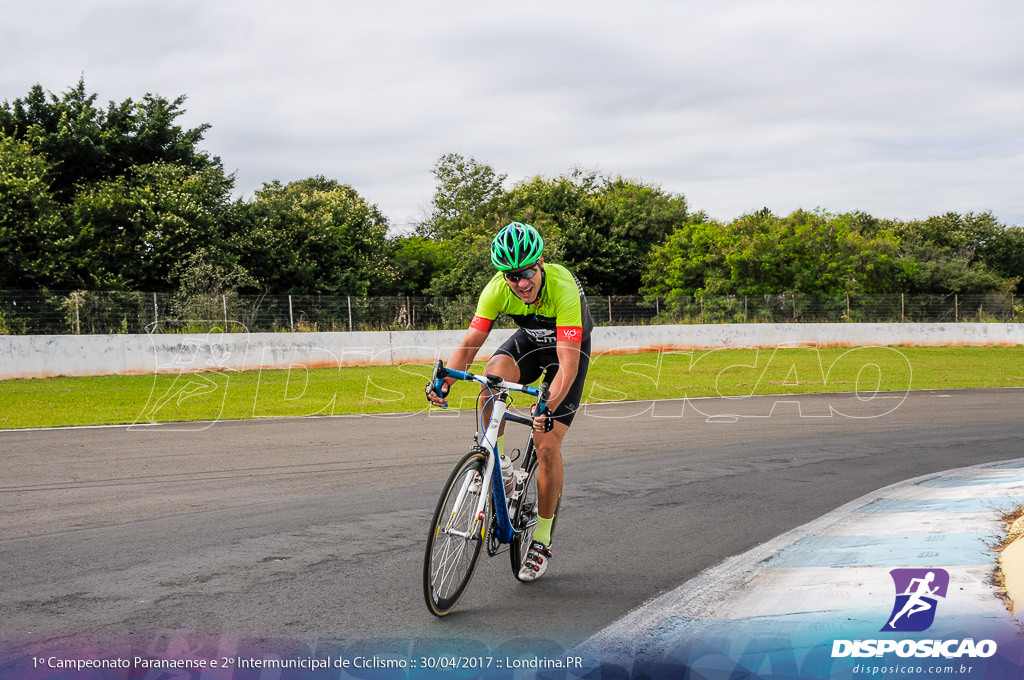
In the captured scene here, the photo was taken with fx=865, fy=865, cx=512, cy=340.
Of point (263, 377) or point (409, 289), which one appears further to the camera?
point (409, 289)

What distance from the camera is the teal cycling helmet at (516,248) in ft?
15.0

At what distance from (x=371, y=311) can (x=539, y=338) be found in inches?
909

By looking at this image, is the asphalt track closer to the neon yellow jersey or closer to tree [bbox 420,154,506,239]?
the neon yellow jersey

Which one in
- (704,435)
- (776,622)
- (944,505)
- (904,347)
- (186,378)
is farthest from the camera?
(904,347)

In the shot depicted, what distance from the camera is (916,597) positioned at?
4043mm

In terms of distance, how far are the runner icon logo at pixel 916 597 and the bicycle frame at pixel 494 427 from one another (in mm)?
1901

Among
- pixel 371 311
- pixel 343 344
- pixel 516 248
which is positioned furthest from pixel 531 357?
pixel 371 311

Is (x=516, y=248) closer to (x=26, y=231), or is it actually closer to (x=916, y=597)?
(x=916, y=597)

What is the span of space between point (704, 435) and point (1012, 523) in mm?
6159

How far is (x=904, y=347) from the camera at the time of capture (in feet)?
112

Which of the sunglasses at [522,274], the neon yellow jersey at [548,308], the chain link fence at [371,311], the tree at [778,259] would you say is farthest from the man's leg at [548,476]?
the tree at [778,259]

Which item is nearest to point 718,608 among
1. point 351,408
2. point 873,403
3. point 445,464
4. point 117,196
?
point 445,464

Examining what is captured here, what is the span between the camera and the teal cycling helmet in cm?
456

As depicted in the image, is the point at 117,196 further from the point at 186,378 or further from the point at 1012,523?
the point at 1012,523
